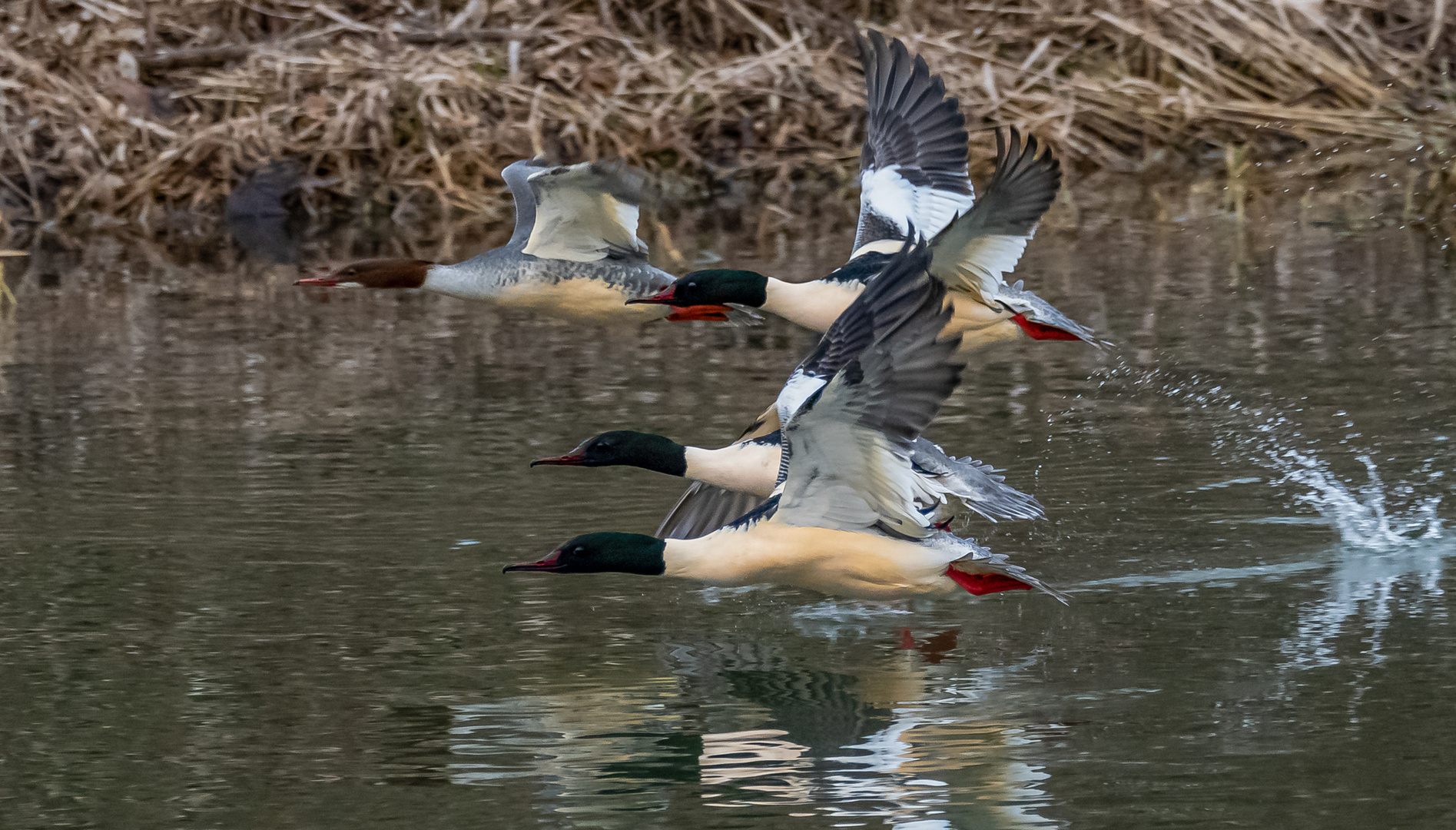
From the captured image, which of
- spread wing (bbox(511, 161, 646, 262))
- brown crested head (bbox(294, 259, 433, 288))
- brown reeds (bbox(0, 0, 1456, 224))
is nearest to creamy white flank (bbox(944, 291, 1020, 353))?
spread wing (bbox(511, 161, 646, 262))

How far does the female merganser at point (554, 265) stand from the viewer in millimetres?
7957

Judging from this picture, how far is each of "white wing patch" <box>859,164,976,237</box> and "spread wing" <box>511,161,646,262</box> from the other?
980 mm

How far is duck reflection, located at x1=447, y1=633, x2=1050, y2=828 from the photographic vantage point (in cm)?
434

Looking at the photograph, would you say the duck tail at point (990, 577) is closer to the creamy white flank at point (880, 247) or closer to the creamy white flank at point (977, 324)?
the creamy white flank at point (977, 324)

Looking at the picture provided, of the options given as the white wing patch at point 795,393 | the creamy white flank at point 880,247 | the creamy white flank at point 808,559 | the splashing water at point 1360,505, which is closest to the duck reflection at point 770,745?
the creamy white flank at point 808,559

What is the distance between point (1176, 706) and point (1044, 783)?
0.63 metres

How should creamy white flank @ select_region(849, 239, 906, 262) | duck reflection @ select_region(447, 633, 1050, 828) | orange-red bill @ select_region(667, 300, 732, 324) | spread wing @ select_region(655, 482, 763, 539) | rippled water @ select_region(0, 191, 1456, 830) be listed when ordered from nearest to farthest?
duck reflection @ select_region(447, 633, 1050, 828), rippled water @ select_region(0, 191, 1456, 830), spread wing @ select_region(655, 482, 763, 539), orange-red bill @ select_region(667, 300, 732, 324), creamy white flank @ select_region(849, 239, 906, 262)

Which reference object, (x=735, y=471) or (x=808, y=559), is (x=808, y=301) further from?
(x=808, y=559)

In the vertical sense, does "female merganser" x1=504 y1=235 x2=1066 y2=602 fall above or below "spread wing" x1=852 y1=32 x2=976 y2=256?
below

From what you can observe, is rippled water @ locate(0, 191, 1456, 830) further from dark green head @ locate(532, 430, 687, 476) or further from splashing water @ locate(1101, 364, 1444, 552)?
dark green head @ locate(532, 430, 687, 476)

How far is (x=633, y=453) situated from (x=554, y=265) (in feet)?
5.65

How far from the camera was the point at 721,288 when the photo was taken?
7.62 metres

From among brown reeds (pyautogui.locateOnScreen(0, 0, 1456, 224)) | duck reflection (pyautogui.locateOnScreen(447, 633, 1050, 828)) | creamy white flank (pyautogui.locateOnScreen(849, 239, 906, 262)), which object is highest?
brown reeds (pyautogui.locateOnScreen(0, 0, 1456, 224))

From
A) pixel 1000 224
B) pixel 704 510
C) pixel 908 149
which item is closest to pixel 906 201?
pixel 908 149
